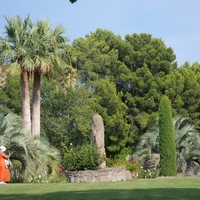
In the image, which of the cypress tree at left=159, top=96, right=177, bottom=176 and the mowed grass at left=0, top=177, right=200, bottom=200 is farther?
the cypress tree at left=159, top=96, right=177, bottom=176

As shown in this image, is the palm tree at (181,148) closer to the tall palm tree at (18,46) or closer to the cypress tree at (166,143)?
the cypress tree at (166,143)

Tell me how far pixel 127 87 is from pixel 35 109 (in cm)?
1968

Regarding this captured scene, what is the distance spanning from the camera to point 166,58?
4362cm

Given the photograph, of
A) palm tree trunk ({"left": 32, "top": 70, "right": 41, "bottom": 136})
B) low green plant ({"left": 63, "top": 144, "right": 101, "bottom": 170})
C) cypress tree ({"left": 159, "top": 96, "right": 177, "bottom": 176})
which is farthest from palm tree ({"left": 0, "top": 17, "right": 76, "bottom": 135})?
cypress tree ({"left": 159, "top": 96, "right": 177, "bottom": 176})

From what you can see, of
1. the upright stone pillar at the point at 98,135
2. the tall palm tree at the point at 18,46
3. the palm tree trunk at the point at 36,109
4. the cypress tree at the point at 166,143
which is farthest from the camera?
the cypress tree at the point at 166,143

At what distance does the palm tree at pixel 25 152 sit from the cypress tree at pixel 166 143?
739 cm

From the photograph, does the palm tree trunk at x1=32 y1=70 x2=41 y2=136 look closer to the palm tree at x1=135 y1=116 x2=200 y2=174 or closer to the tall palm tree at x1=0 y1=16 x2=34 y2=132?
the tall palm tree at x1=0 y1=16 x2=34 y2=132

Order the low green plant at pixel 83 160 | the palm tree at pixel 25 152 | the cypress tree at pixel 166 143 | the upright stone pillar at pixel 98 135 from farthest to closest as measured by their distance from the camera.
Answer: the cypress tree at pixel 166 143, the palm tree at pixel 25 152, the upright stone pillar at pixel 98 135, the low green plant at pixel 83 160

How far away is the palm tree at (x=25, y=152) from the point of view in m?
21.5

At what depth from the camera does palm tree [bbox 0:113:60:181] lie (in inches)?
846

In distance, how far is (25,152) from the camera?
21375 mm

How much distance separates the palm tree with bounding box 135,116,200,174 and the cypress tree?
3048mm

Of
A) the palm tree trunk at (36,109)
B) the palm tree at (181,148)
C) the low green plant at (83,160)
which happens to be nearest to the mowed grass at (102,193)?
the low green plant at (83,160)

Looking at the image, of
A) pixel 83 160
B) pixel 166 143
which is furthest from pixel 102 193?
pixel 166 143
